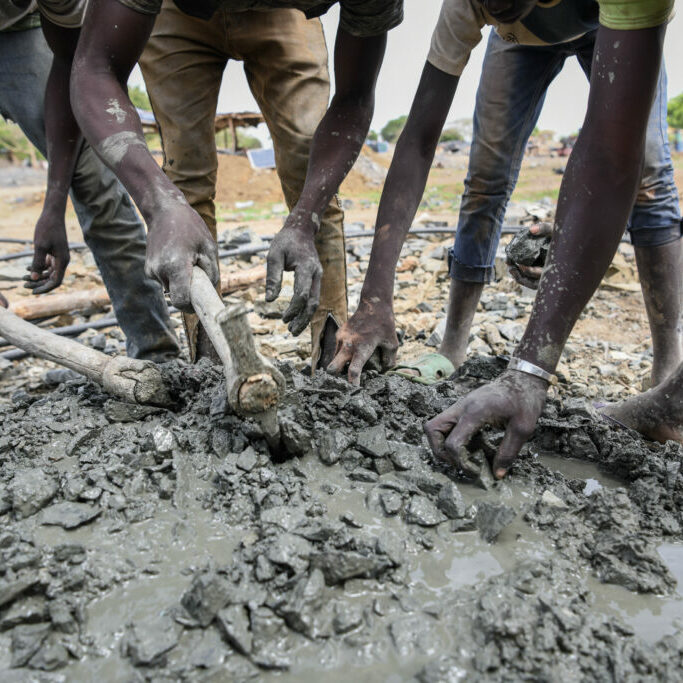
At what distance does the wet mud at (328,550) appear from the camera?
3.74ft

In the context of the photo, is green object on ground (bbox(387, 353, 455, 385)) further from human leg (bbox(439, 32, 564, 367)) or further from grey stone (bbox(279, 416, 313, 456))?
grey stone (bbox(279, 416, 313, 456))

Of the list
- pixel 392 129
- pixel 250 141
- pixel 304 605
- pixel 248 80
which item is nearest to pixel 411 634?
pixel 304 605

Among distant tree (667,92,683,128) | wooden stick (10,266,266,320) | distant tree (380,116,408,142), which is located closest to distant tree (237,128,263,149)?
distant tree (380,116,408,142)

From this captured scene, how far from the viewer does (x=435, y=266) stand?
554 centimetres

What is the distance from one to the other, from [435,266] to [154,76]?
3.56 m

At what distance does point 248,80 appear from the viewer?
266 cm

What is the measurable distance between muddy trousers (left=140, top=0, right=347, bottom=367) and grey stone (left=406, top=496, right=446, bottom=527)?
1.22 m

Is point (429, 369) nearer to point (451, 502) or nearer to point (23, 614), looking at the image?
point (451, 502)

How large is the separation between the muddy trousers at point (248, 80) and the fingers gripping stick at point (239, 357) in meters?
1.12

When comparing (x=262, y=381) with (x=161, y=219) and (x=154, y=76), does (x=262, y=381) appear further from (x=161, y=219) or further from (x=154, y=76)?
(x=154, y=76)

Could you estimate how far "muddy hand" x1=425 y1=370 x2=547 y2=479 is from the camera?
4.92 feet

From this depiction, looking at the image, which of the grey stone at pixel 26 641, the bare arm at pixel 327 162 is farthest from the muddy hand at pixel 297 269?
the grey stone at pixel 26 641

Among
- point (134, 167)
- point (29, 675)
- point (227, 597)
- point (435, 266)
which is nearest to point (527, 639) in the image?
point (227, 597)

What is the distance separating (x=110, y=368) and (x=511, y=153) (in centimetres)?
195
